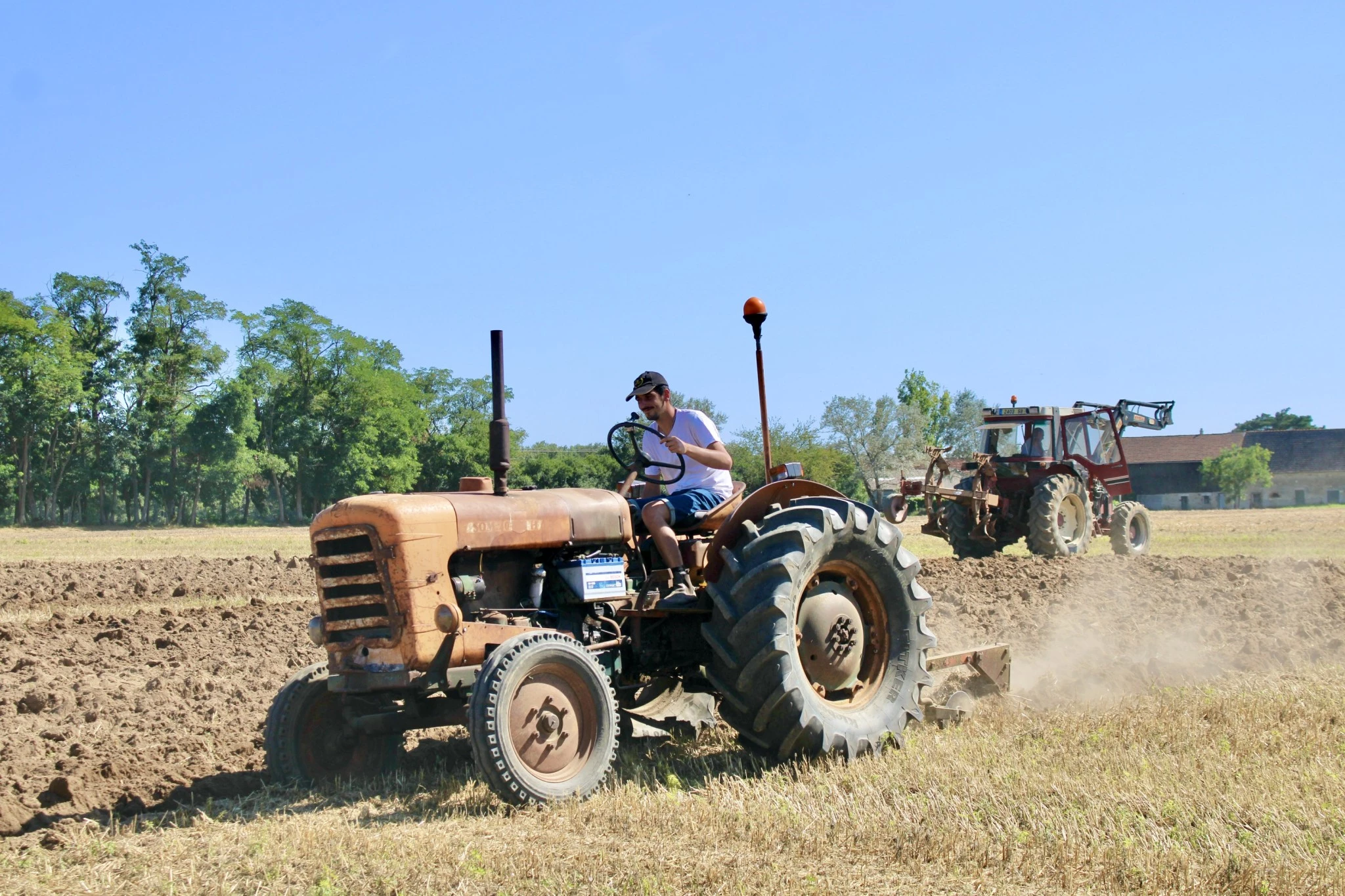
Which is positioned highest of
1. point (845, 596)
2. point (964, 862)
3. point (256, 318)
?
point (256, 318)

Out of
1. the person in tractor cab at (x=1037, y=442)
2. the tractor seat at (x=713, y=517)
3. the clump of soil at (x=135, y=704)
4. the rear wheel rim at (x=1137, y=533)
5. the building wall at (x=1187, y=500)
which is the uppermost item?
the person in tractor cab at (x=1037, y=442)

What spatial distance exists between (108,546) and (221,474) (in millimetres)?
28796

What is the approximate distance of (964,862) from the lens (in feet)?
13.2

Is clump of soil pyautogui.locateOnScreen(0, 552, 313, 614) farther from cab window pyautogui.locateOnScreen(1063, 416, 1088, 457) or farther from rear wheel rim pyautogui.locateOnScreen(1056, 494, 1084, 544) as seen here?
cab window pyautogui.locateOnScreen(1063, 416, 1088, 457)

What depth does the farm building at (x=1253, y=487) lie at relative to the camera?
7019 centimetres

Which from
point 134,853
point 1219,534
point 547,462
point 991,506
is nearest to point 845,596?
point 134,853

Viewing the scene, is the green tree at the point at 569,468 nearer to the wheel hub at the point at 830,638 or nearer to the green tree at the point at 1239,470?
the wheel hub at the point at 830,638

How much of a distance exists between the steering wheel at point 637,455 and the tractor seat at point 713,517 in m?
0.22

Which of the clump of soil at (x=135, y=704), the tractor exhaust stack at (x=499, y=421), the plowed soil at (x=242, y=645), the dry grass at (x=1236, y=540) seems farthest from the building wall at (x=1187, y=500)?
the tractor exhaust stack at (x=499, y=421)

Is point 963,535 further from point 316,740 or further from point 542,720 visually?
point 542,720

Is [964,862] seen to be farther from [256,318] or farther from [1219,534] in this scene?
[256,318]

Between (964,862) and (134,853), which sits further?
(134,853)

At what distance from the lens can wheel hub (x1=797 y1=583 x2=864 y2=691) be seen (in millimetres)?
5781

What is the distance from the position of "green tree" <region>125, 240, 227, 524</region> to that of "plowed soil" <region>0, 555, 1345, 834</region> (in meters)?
38.4
